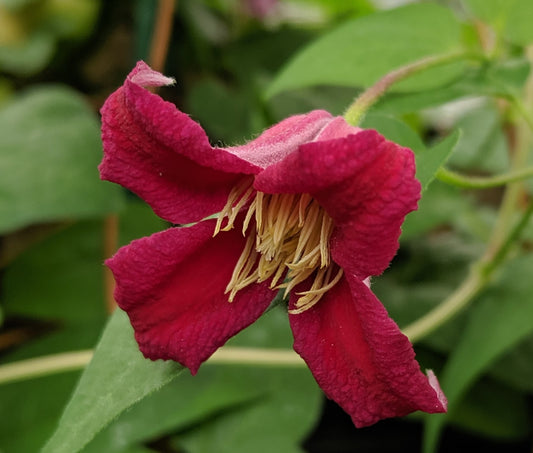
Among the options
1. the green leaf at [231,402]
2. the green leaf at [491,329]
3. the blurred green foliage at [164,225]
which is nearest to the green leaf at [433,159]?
the blurred green foliage at [164,225]

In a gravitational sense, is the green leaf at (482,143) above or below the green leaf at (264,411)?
above

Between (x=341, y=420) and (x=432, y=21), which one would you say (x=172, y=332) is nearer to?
(x=432, y=21)

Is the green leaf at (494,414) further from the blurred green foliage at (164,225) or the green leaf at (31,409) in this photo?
the green leaf at (31,409)

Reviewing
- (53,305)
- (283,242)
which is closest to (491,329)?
(283,242)

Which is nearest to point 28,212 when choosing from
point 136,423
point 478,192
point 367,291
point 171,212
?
point 136,423

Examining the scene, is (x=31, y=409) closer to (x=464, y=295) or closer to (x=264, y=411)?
(x=264, y=411)
